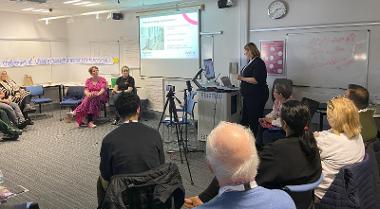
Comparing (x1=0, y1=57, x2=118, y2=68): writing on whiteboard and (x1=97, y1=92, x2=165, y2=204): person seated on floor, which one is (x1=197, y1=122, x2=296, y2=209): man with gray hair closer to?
(x1=97, y1=92, x2=165, y2=204): person seated on floor

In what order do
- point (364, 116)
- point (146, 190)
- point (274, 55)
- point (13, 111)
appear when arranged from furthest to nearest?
point (13, 111)
point (274, 55)
point (364, 116)
point (146, 190)

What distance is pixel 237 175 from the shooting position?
4.23ft

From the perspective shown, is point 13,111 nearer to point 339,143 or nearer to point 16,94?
point 16,94

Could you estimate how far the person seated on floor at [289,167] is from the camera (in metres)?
1.83

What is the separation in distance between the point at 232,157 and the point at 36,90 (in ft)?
25.0

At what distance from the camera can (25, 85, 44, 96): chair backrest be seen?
309 inches

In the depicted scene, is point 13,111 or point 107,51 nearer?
point 13,111

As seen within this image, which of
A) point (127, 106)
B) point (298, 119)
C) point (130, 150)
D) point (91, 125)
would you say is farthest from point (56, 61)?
point (298, 119)

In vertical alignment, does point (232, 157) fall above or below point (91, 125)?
above

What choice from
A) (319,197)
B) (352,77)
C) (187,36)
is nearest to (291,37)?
(352,77)

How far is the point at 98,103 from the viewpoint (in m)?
7.29

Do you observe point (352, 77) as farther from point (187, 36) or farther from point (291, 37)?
point (187, 36)

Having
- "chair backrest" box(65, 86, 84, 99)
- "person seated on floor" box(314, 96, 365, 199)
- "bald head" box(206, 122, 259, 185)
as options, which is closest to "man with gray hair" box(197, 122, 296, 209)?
"bald head" box(206, 122, 259, 185)

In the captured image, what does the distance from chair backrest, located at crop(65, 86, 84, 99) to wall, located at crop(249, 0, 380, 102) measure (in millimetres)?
4190
